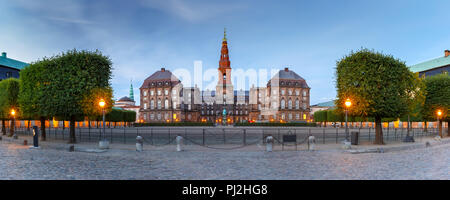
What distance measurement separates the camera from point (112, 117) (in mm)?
76062

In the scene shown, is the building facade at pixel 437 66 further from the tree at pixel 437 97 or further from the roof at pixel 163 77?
the roof at pixel 163 77

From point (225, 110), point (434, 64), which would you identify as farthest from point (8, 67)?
point (434, 64)

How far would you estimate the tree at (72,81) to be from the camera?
916 inches

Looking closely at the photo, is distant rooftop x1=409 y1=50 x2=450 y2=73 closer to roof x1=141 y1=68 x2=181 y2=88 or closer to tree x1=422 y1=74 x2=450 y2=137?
tree x1=422 y1=74 x2=450 y2=137

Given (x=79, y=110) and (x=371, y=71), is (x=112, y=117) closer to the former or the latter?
(x=79, y=110)

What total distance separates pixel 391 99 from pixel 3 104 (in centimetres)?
4218

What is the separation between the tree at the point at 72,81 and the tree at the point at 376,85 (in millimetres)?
22408

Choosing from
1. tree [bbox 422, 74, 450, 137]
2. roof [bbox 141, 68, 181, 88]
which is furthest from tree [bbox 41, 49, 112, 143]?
roof [bbox 141, 68, 181, 88]

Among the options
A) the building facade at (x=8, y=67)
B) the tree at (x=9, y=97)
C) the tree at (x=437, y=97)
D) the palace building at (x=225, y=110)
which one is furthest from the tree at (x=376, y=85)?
the building facade at (x=8, y=67)

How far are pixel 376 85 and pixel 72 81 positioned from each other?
1023 inches

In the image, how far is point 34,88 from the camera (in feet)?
82.9

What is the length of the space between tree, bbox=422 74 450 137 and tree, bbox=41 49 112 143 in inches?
1470

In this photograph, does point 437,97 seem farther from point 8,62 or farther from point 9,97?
point 8,62
